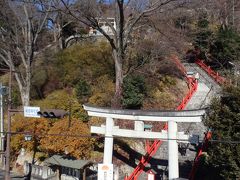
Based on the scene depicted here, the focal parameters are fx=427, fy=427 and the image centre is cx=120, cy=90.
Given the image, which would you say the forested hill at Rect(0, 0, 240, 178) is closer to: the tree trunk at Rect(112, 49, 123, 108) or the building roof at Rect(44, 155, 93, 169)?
the tree trunk at Rect(112, 49, 123, 108)

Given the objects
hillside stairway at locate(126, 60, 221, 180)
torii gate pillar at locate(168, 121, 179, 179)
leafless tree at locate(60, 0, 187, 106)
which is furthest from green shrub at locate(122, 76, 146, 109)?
torii gate pillar at locate(168, 121, 179, 179)

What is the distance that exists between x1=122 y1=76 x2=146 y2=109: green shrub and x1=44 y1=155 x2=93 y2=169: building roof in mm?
5935

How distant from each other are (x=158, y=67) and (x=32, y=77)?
430 inches

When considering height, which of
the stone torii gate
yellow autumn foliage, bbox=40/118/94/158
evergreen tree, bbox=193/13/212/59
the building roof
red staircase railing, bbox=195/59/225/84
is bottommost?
the building roof

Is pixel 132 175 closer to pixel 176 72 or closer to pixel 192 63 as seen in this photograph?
pixel 176 72

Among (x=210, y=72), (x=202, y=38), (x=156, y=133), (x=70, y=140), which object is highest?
(x=202, y=38)

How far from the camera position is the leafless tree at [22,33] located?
111ft

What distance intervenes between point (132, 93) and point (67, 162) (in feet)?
23.2

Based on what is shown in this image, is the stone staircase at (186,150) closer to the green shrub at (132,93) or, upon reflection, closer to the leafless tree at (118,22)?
the green shrub at (132,93)

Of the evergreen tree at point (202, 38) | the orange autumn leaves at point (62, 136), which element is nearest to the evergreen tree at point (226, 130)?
the orange autumn leaves at point (62, 136)

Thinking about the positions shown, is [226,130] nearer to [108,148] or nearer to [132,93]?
[108,148]

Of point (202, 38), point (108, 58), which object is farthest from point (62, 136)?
point (202, 38)

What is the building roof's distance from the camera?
24.0 meters

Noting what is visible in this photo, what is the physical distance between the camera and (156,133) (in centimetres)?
2173
